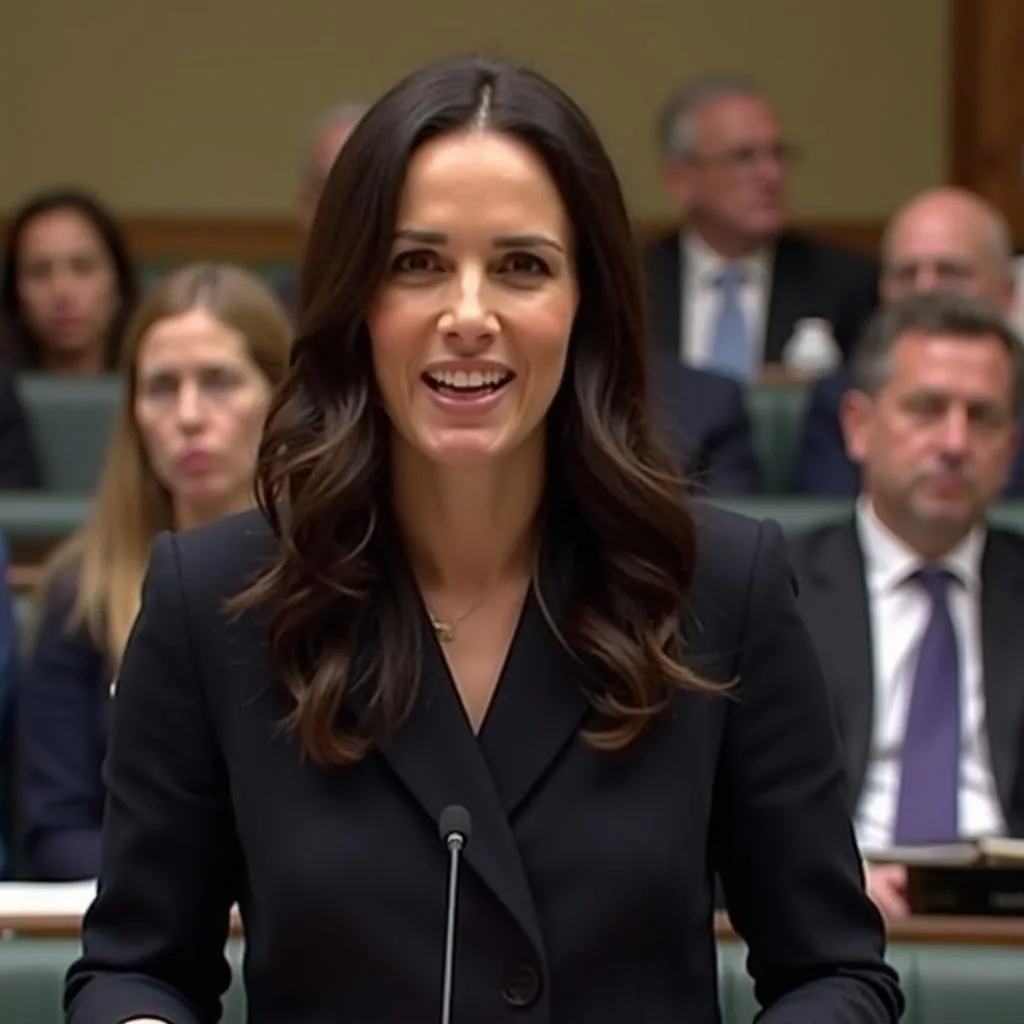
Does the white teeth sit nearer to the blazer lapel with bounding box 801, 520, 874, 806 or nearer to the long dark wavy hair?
the long dark wavy hair

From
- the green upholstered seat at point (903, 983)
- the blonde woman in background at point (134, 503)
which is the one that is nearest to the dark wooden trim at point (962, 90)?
the blonde woman in background at point (134, 503)

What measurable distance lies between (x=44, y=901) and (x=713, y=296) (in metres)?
3.18

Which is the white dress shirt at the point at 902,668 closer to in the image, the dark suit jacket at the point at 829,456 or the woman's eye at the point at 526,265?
the dark suit jacket at the point at 829,456

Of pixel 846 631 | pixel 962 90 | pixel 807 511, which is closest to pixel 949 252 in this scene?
pixel 807 511

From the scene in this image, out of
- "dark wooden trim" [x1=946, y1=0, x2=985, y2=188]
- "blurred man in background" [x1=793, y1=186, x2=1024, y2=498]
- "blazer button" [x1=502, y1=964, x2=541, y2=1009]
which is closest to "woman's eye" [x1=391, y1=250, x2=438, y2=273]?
"blazer button" [x1=502, y1=964, x2=541, y2=1009]

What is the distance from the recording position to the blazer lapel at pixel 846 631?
3086 millimetres

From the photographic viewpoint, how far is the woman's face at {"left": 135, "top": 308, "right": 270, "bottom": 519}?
9.69ft

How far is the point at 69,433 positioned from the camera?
434 centimetres

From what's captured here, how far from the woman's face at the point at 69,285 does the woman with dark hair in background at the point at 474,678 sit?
3413 millimetres

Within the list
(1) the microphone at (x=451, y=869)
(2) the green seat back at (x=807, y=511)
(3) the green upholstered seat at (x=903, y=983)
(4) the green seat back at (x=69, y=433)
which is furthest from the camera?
(4) the green seat back at (x=69, y=433)

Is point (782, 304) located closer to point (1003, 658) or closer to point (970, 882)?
point (1003, 658)

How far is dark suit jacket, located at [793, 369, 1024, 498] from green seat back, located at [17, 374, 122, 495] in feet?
4.05

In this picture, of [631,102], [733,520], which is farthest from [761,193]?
[733,520]

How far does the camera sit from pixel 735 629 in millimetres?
1574
